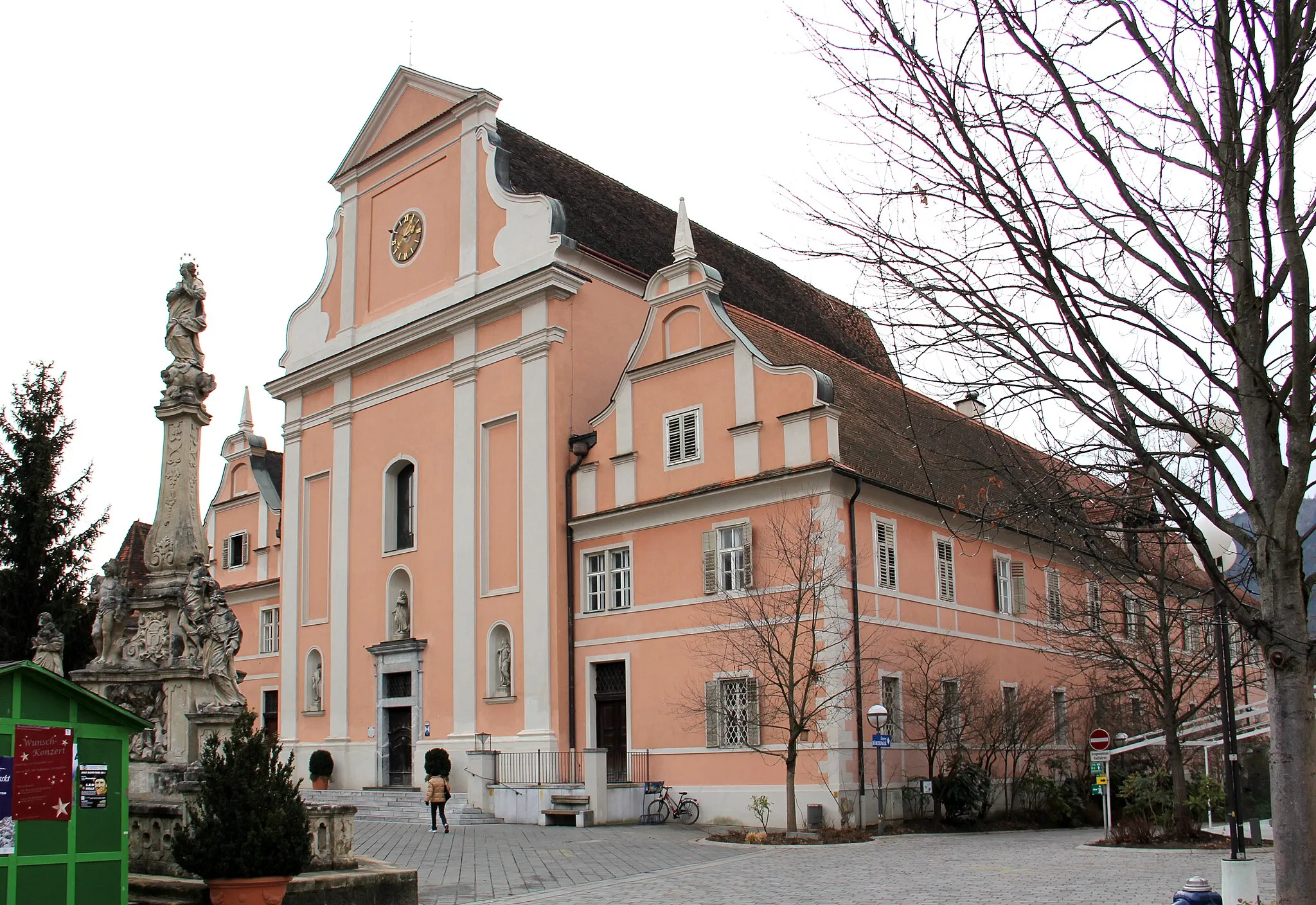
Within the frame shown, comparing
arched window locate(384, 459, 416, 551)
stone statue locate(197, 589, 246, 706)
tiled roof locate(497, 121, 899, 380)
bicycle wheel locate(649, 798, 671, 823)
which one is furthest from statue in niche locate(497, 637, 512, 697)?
stone statue locate(197, 589, 246, 706)

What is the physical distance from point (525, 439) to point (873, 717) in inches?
442

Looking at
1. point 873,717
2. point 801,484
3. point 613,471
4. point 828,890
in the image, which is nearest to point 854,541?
point 801,484

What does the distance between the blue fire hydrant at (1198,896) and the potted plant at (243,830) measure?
7.74 m

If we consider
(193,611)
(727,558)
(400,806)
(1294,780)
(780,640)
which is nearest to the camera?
(1294,780)

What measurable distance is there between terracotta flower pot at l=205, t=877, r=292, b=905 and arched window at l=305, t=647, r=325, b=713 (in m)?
24.2

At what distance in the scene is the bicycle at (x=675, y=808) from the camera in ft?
86.3

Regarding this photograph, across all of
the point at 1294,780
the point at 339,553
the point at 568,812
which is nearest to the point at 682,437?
the point at 568,812

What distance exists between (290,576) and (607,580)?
1253cm

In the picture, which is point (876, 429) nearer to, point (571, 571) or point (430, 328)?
point (571, 571)

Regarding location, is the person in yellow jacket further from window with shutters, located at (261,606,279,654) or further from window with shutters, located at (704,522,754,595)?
window with shutters, located at (261,606,279,654)

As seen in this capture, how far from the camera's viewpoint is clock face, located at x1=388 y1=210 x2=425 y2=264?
3597 centimetres

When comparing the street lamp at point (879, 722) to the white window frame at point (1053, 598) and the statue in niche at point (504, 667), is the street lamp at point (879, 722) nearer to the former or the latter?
the white window frame at point (1053, 598)

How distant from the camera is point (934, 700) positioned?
2748 centimetres

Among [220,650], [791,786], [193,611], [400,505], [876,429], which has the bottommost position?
[791,786]
